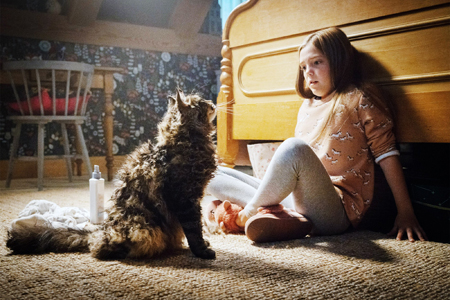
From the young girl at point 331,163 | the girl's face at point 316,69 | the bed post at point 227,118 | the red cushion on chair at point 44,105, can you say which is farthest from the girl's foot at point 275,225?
the red cushion on chair at point 44,105

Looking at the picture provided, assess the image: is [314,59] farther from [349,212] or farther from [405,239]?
[405,239]

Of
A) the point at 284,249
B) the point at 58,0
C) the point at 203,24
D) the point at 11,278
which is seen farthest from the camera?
the point at 203,24

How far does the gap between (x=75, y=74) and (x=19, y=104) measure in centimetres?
44

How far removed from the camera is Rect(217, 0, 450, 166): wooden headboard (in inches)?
50.5

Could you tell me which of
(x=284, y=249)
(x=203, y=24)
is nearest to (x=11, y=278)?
(x=284, y=249)

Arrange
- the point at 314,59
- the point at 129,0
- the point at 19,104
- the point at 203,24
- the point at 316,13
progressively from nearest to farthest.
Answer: the point at 314,59 → the point at 316,13 → the point at 19,104 → the point at 129,0 → the point at 203,24

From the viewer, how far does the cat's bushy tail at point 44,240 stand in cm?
111

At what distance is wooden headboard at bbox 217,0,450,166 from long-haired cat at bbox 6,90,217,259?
23 centimetres

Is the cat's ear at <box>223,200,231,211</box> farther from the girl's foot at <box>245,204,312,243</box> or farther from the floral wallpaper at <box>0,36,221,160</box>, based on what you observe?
the floral wallpaper at <box>0,36,221,160</box>

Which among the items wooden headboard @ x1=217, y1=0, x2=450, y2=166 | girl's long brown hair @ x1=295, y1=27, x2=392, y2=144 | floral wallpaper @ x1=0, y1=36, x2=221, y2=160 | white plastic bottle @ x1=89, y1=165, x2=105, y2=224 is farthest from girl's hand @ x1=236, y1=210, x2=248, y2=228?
floral wallpaper @ x1=0, y1=36, x2=221, y2=160

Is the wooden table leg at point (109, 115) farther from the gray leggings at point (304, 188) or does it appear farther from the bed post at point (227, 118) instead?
the gray leggings at point (304, 188)

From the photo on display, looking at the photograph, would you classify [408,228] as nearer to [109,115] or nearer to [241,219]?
[241,219]

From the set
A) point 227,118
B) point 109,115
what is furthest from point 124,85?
point 227,118

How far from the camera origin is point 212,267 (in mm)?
1017
